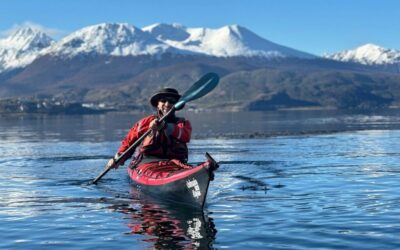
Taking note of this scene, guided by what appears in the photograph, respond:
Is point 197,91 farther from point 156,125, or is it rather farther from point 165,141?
point 156,125

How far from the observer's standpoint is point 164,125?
2534cm

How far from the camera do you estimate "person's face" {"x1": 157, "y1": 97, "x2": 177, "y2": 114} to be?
85.6 ft

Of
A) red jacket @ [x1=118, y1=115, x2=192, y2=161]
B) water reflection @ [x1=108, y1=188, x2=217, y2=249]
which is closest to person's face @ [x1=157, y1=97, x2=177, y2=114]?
red jacket @ [x1=118, y1=115, x2=192, y2=161]

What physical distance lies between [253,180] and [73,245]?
50.8 ft

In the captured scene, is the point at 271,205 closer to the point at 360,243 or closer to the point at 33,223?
the point at 360,243

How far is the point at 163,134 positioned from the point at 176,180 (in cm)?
394

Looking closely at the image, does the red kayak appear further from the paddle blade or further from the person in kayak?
the paddle blade

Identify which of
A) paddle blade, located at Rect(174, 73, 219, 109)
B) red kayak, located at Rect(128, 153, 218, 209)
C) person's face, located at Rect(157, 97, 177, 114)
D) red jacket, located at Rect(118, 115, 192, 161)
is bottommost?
red kayak, located at Rect(128, 153, 218, 209)

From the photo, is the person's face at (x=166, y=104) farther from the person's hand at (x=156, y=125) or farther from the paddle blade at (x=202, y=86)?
the person's hand at (x=156, y=125)

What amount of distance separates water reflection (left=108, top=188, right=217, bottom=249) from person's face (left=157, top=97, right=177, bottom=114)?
3.42m

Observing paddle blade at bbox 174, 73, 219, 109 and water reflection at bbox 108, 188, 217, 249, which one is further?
paddle blade at bbox 174, 73, 219, 109

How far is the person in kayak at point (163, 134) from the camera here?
26.2 m

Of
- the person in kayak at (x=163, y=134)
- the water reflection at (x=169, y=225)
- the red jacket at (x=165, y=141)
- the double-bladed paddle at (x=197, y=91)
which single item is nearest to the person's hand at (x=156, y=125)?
the person in kayak at (x=163, y=134)

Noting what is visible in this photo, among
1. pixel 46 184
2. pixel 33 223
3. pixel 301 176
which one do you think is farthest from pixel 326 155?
pixel 33 223
